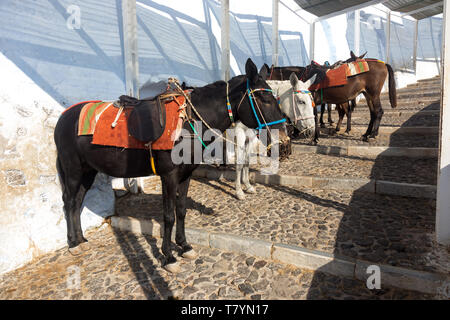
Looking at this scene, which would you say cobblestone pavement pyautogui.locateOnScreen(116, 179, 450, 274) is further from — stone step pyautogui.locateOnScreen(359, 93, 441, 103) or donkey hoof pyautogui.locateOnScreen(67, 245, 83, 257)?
stone step pyautogui.locateOnScreen(359, 93, 441, 103)

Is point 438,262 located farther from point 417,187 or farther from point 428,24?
point 428,24

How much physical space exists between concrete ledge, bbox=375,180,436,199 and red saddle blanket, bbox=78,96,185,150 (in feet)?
13.4

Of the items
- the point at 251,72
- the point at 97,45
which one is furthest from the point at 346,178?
the point at 97,45

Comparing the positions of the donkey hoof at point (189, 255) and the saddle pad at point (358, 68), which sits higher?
the saddle pad at point (358, 68)

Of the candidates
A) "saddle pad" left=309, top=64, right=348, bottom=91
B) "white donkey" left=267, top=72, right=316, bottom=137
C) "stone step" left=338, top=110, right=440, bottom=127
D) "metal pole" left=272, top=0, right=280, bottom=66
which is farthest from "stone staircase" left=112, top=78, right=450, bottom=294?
"metal pole" left=272, top=0, right=280, bottom=66

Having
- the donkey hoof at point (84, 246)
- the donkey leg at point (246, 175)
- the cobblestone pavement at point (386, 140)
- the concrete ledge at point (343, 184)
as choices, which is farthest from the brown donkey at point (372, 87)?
the donkey hoof at point (84, 246)

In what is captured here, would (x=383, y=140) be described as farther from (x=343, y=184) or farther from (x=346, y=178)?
(x=343, y=184)

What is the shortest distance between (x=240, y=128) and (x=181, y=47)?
3.52m

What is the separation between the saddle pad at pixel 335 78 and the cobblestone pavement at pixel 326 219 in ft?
13.3

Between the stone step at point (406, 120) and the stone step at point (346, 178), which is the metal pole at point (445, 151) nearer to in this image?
the stone step at point (346, 178)

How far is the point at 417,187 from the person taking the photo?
178 inches

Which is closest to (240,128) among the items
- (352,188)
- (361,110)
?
(352,188)

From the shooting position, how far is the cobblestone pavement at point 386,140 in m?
7.09

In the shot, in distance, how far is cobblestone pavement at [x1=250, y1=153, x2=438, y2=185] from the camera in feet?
17.1
